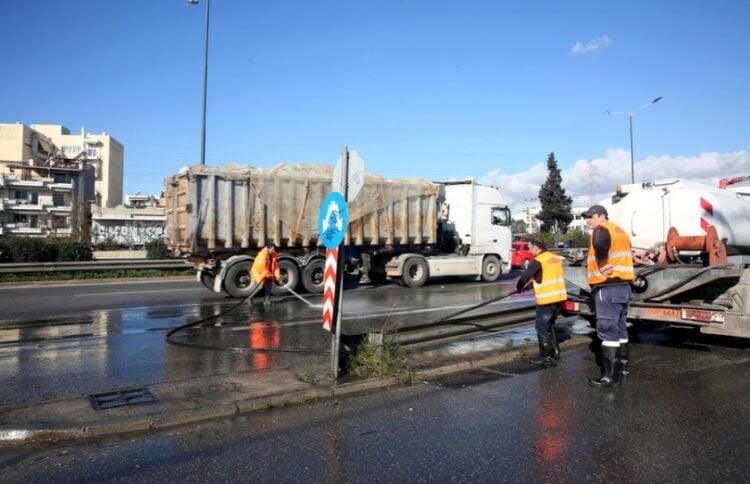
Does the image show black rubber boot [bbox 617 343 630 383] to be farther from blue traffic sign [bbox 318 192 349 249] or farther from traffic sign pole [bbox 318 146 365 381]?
blue traffic sign [bbox 318 192 349 249]

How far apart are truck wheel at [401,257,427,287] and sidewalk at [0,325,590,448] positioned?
1007cm

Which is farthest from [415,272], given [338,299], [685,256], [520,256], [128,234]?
[128,234]

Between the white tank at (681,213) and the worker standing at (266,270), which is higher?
the white tank at (681,213)

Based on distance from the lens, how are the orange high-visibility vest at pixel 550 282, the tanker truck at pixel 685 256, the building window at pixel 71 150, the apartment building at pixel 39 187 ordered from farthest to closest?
the building window at pixel 71 150 → the apartment building at pixel 39 187 → the tanker truck at pixel 685 256 → the orange high-visibility vest at pixel 550 282

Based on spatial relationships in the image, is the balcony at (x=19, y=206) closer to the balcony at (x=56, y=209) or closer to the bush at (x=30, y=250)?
A: the balcony at (x=56, y=209)

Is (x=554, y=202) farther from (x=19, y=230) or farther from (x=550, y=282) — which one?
(x=19, y=230)

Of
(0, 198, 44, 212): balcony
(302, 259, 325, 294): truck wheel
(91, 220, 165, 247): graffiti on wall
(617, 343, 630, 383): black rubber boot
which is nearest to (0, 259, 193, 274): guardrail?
(302, 259, 325, 294): truck wheel

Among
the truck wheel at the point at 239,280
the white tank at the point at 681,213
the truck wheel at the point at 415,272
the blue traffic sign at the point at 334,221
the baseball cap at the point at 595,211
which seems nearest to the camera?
the blue traffic sign at the point at 334,221

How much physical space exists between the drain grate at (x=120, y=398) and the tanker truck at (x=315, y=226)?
8.71 meters

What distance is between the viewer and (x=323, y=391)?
5434mm

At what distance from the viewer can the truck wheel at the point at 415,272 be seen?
56.3 ft

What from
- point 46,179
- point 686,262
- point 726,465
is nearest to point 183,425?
point 726,465

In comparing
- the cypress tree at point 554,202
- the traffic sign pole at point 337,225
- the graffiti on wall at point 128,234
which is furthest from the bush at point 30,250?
the cypress tree at point 554,202

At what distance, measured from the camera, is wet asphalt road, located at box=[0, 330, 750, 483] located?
12.1 ft
